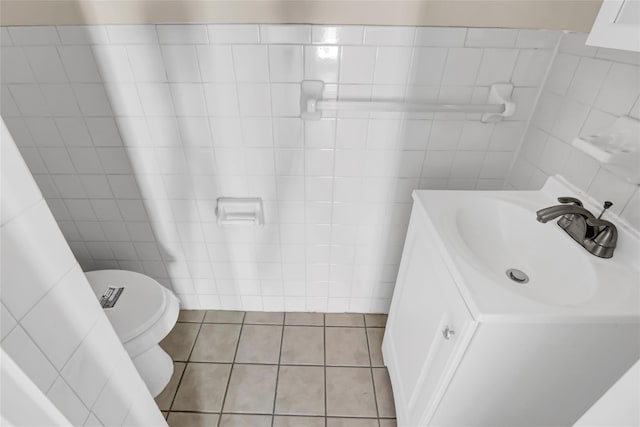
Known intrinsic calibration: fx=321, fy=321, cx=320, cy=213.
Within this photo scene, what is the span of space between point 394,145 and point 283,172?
44cm

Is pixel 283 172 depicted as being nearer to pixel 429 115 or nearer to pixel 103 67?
pixel 429 115

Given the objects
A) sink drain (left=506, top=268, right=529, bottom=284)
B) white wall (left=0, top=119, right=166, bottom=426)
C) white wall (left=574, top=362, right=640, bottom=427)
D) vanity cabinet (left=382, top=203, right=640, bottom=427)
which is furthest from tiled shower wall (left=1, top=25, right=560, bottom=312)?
white wall (left=574, top=362, right=640, bottom=427)

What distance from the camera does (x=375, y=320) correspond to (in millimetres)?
1704

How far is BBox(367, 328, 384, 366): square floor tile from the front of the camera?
59.7 inches

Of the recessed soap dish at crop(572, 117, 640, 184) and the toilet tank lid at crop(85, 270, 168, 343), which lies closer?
the recessed soap dish at crop(572, 117, 640, 184)

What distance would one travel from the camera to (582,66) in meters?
0.97

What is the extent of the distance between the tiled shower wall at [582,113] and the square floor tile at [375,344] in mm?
952

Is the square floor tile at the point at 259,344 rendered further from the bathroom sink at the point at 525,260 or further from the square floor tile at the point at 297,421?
the bathroom sink at the point at 525,260

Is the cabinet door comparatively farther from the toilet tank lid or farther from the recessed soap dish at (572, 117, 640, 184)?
the toilet tank lid

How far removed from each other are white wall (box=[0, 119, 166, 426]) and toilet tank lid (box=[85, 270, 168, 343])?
1.47 feet

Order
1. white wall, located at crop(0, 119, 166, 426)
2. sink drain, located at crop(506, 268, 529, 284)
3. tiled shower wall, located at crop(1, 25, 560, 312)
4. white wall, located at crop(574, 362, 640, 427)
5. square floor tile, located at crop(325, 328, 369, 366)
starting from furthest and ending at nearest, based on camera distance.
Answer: square floor tile, located at crop(325, 328, 369, 366) → tiled shower wall, located at crop(1, 25, 560, 312) → sink drain, located at crop(506, 268, 529, 284) → white wall, located at crop(0, 119, 166, 426) → white wall, located at crop(574, 362, 640, 427)

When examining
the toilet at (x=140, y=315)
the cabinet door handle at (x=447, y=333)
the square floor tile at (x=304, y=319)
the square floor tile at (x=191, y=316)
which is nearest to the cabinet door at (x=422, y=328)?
the cabinet door handle at (x=447, y=333)

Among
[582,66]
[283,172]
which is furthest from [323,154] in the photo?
[582,66]

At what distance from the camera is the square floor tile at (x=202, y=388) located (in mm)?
1344
